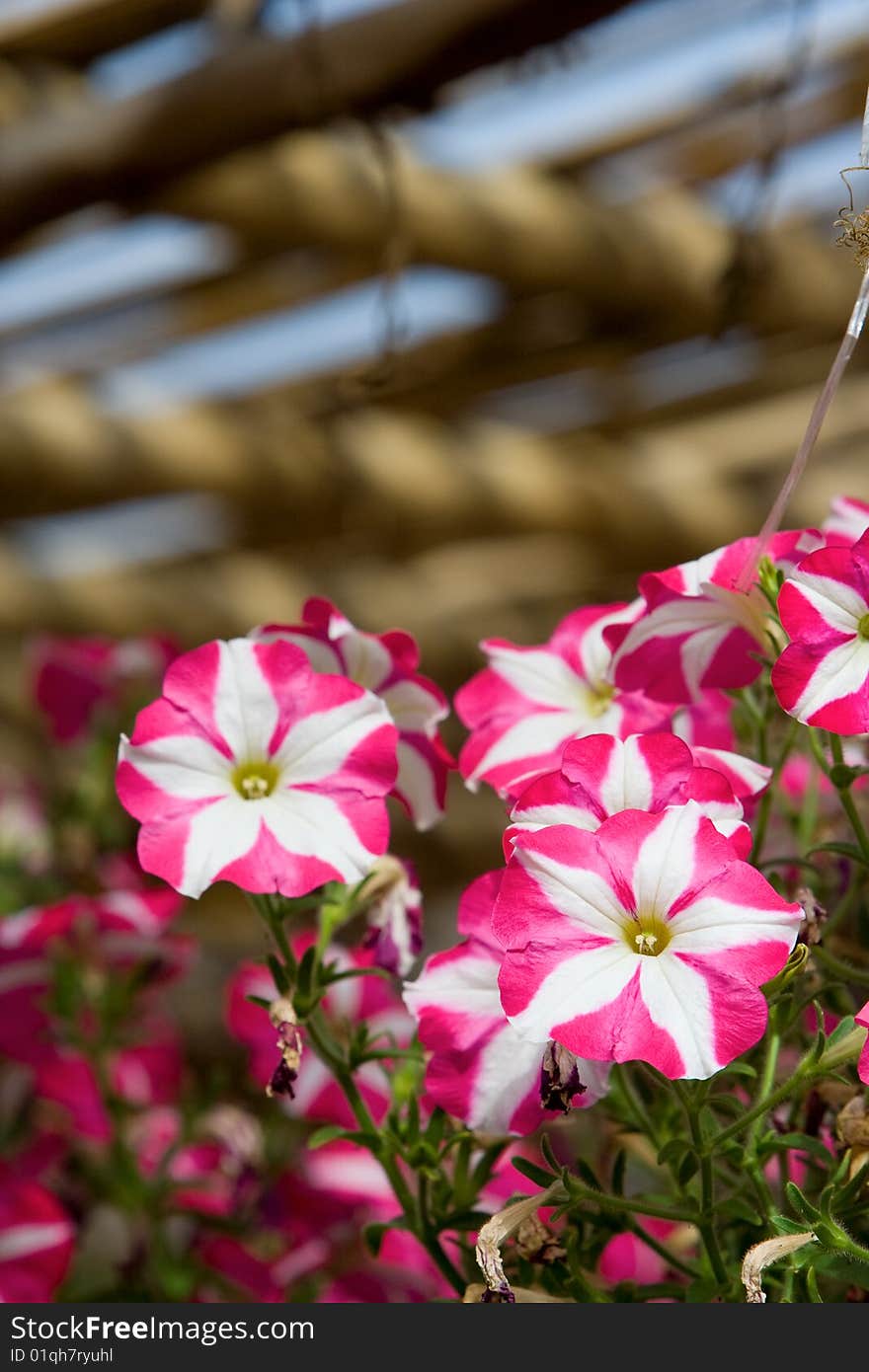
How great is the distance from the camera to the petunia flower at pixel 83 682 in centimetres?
94

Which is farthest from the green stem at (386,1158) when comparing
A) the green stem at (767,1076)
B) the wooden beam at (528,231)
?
the wooden beam at (528,231)

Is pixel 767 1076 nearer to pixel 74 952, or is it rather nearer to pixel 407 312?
pixel 74 952

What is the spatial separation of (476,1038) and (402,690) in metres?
0.11

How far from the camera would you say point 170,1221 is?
723 mm

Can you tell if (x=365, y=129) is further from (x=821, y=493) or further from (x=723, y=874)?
(x=821, y=493)

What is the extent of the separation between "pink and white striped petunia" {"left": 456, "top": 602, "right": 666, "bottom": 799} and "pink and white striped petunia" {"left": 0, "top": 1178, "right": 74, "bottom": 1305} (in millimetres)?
354

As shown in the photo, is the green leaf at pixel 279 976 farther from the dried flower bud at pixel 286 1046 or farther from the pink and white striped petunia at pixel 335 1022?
the pink and white striped petunia at pixel 335 1022

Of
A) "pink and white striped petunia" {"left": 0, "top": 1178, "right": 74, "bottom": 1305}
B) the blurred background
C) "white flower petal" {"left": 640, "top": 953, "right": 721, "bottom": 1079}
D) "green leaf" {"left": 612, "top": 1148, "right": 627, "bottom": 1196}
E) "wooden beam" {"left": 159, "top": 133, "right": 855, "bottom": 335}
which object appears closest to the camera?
"white flower petal" {"left": 640, "top": 953, "right": 721, "bottom": 1079}

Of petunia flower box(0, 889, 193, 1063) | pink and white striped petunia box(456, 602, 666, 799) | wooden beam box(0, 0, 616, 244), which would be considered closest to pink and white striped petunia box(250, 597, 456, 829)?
pink and white striped petunia box(456, 602, 666, 799)

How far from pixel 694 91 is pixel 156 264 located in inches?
24.1

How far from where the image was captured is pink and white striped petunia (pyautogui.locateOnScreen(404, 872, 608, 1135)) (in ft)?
1.21

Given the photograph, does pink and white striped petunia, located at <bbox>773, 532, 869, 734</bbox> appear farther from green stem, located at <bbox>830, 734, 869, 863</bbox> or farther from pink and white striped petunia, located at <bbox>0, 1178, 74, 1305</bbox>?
pink and white striped petunia, located at <bbox>0, 1178, 74, 1305</bbox>

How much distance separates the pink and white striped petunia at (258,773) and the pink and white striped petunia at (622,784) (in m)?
0.05

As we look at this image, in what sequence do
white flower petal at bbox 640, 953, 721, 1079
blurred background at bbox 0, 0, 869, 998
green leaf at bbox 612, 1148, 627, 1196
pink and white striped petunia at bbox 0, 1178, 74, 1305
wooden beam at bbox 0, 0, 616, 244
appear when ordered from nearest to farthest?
white flower petal at bbox 640, 953, 721, 1079
green leaf at bbox 612, 1148, 627, 1196
pink and white striped petunia at bbox 0, 1178, 74, 1305
wooden beam at bbox 0, 0, 616, 244
blurred background at bbox 0, 0, 869, 998
